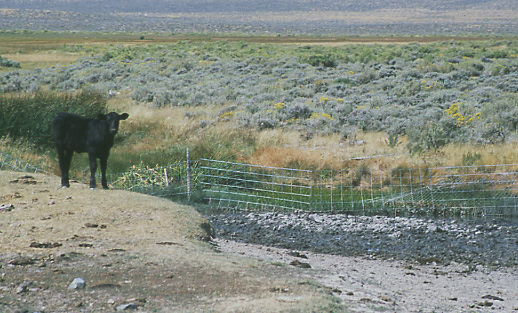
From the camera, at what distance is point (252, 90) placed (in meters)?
29.3

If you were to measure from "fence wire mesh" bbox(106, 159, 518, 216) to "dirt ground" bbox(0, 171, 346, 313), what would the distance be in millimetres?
4359

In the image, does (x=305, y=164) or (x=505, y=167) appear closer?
(x=505, y=167)

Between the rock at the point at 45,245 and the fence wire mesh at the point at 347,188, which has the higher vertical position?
the rock at the point at 45,245

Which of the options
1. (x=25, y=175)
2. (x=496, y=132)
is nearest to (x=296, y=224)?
(x=25, y=175)

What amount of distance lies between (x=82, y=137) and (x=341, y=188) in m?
5.48

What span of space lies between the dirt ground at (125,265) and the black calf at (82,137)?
116 centimetres

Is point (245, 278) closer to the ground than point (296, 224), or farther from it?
farther from it

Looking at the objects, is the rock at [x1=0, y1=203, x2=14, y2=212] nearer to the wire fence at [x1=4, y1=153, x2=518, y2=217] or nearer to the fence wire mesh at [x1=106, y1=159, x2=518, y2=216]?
the wire fence at [x1=4, y1=153, x2=518, y2=217]

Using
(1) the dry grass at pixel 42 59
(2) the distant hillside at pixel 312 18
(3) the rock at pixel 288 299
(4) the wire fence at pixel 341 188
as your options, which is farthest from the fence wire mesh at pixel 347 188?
(2) the distant hillside at pixel 312 18

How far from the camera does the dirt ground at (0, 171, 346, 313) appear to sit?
5.88 metres

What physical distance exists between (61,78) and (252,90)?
13.5 m

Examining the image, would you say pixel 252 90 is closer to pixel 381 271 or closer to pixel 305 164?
pixel 305 164

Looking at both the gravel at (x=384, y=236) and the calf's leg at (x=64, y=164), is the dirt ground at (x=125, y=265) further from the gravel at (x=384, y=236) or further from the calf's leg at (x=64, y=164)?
the gravel at (x=384, y=236)

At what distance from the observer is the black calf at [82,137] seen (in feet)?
35.9
